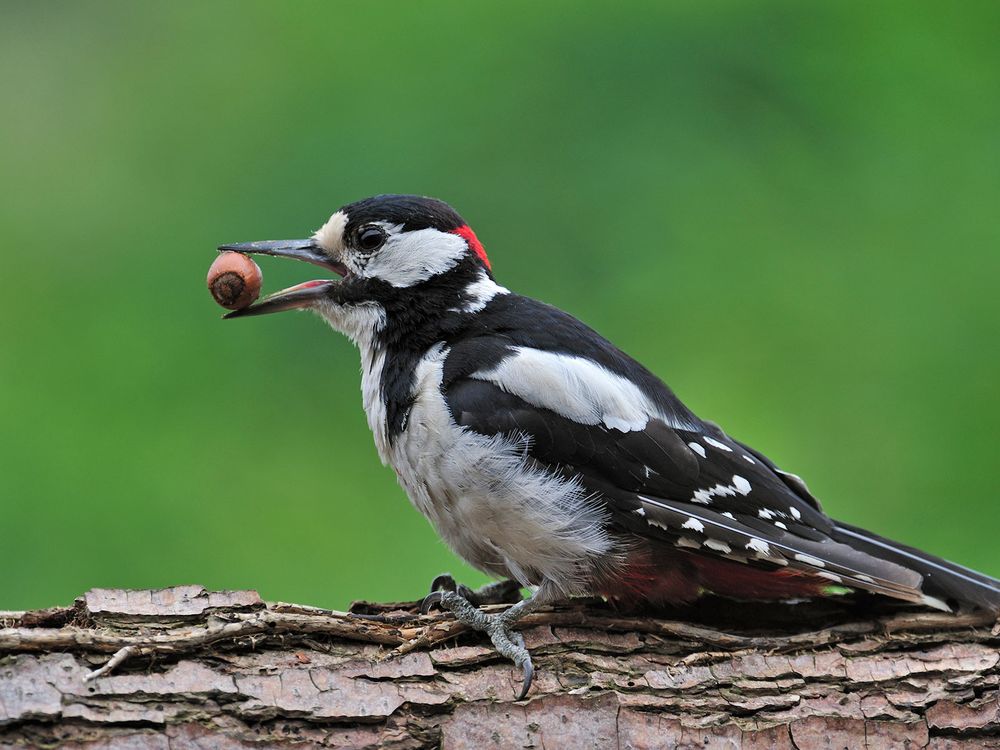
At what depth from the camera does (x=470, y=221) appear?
13.6ft

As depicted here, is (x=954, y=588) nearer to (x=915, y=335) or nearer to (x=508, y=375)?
(x=508, y=375)

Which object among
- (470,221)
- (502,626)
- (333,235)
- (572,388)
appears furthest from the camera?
(470,221)

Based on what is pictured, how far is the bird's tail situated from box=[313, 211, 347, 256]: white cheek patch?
4.91 feet

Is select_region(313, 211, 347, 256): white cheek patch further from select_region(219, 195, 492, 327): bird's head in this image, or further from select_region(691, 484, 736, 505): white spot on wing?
select_region(691, 484, 736, 505): white spot on wing

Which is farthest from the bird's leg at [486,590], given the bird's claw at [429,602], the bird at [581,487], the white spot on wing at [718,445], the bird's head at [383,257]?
the bird's head at [383,257]

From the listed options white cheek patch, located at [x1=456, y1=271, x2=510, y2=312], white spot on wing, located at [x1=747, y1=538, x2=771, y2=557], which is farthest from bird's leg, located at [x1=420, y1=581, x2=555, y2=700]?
white cheek patch, located at [x1=456, y1=271, x2=510, y2=312]

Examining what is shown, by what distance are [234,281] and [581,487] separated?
43.0 inches

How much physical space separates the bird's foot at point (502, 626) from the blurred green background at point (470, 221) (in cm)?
100

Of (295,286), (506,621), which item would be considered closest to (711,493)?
(506,621)

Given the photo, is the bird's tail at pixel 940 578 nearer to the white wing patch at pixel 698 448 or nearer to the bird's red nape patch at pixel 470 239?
the white wing patch at pixel 698 448

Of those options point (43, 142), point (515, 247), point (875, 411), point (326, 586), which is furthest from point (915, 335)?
point (43, 142)

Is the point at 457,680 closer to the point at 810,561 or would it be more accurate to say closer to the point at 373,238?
the point at 810,561

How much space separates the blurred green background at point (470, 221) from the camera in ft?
12.7

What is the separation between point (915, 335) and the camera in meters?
4.16
